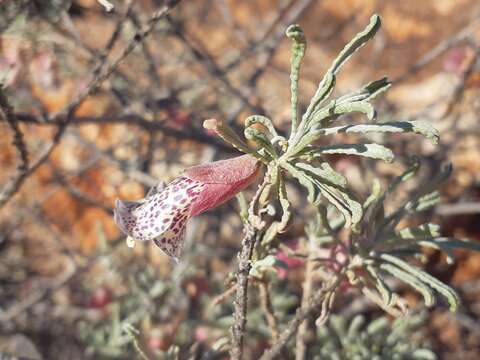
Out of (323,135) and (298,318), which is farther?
(298,318)

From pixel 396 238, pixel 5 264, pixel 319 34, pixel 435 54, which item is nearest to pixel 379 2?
pixel 319 34

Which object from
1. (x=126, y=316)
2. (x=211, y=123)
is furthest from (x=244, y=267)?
(x=126, y=316)

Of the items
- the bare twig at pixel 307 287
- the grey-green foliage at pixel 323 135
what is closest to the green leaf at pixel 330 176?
the grey-green foliage at pixel 323 135

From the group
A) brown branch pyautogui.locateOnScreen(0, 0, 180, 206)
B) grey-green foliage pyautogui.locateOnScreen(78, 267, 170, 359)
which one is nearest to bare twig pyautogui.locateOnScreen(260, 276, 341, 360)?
brown branch pyautogui.locateOnScreen(0, 0, 180, 206)

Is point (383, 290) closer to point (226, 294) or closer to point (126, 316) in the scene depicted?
point (226, 294)

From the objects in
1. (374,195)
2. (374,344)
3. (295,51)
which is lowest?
(374,344)

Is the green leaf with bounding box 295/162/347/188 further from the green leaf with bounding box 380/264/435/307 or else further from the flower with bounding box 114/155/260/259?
the green leaf with bounding box 380/264/435/307
